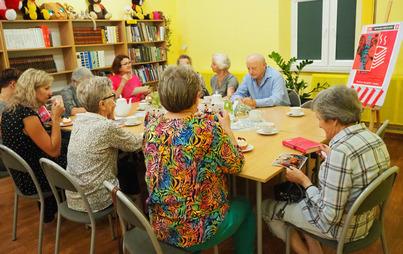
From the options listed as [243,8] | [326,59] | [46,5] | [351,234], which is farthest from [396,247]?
[46,5]

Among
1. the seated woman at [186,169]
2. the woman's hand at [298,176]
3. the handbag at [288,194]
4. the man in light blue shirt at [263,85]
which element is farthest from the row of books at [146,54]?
the woman's hand at [298,176]

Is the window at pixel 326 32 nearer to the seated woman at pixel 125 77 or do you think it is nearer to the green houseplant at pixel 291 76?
the green houseplant at pixel 291 76

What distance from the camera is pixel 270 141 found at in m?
2.17

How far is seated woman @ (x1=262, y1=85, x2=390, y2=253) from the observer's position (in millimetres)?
1396

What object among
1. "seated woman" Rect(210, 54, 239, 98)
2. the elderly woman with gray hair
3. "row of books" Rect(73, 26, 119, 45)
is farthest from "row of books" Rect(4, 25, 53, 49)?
"seated woman" Rect(210, 54, 239, 98)

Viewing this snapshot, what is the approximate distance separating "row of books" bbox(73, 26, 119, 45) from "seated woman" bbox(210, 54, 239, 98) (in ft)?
6.31

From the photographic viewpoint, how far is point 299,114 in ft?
9.16

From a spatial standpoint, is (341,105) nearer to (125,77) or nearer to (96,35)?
(125,77)

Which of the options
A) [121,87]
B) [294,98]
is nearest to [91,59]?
[121,87]

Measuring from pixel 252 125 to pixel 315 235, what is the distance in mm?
1067

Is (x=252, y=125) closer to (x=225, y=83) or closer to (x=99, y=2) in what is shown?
(x=225, y=83)

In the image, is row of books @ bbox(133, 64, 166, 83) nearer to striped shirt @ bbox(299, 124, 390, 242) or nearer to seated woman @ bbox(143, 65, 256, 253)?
seated woman @ bbox(143, 65, 256, 253)

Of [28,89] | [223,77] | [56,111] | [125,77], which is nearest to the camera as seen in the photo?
[28,89]

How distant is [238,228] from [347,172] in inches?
25.0
